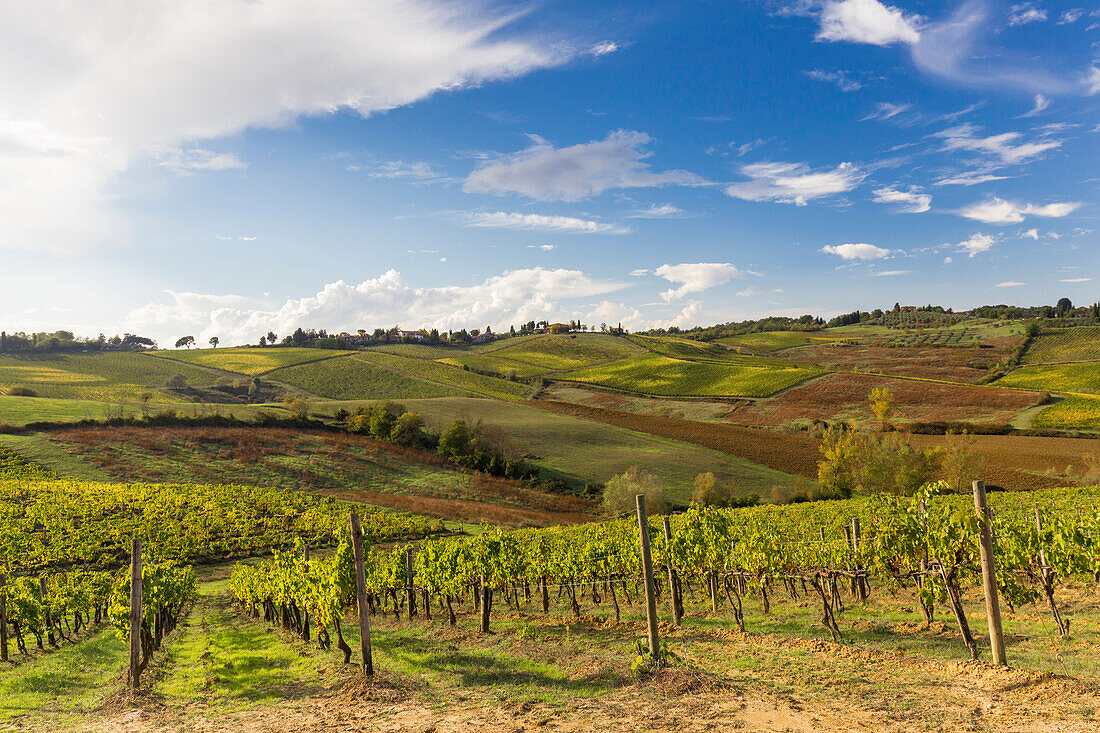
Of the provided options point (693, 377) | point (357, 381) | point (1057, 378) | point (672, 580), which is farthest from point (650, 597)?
point (357, 381)

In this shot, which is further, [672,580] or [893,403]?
[893,403]

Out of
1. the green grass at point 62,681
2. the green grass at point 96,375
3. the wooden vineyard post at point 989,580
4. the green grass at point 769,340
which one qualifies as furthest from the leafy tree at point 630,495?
the green grass at point 769,340

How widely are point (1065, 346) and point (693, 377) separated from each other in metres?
69.4

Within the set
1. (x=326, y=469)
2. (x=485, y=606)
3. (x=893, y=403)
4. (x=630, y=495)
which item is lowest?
(x=630, y=495)

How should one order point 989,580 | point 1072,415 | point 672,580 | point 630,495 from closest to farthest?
point 989,580 → point 672,580 → point 630,495 → point 1072,415

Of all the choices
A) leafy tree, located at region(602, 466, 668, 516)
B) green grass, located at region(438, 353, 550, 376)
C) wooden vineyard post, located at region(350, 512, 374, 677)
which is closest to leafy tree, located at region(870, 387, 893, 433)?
leafy tree, located at region(602, 466, 668, 516)

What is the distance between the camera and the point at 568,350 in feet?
513

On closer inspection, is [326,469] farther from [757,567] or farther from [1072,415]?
[1072,415]

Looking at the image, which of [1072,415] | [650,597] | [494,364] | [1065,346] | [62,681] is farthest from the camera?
[494,364]

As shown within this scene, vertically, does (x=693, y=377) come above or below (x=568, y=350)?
below

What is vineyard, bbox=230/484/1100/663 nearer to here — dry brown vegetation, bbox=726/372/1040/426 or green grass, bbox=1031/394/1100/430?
green grass, bbox=1031/394/1100/430

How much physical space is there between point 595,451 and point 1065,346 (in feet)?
325

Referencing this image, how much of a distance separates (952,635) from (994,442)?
66050mm

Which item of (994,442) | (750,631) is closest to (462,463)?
(750,631)
